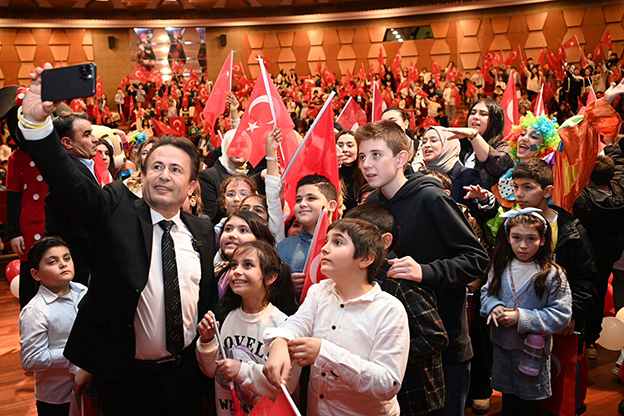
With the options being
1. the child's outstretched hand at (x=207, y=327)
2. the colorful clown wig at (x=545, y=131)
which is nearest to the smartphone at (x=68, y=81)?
the child's outstretched hand at (x=207, y=327)

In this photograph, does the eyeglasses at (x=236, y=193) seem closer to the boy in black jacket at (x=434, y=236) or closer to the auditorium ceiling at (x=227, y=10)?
the boy in black jacket at (x=434, y=236)

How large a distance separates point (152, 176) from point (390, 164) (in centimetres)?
96

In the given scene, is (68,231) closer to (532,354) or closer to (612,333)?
(532,354)

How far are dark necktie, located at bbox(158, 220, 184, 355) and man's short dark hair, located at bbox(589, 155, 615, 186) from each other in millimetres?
3135

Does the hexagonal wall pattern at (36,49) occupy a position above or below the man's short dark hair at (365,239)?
above

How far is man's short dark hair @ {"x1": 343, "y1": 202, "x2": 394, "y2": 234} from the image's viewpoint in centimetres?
217

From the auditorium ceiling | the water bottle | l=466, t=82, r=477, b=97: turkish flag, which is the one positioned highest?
the auditorium ceiling

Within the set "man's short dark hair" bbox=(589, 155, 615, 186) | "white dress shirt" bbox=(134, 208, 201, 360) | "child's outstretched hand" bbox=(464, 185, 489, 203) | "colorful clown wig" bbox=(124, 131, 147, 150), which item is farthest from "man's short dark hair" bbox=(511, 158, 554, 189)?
"colorful clown wig" bbox=(124, 131, 147, 150)

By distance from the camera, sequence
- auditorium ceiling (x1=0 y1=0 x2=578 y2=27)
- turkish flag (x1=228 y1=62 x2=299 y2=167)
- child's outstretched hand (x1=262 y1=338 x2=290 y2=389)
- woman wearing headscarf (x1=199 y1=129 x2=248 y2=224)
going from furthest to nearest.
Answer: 1. auditorium ceiling (x1=0 y1=0 x2=578 y2=27)
2. woman wearing headscarf (x1=199 y1=129 x2=248 y2=224)
3. turkish flag (x1=228 y1=62 x2=299 y2=167)
4. child's outstretched hand (x1=262 y1=338 x2=290 y2=389)

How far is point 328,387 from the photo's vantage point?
189cm

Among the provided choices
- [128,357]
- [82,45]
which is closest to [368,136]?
[128,357]

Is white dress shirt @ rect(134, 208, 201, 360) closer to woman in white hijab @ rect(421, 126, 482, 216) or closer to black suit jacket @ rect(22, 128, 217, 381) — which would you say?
black suit jacket @ rect(22, 128, 217, 381)

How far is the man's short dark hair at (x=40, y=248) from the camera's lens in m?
2.78

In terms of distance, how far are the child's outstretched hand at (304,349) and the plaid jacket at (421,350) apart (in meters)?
0.46
